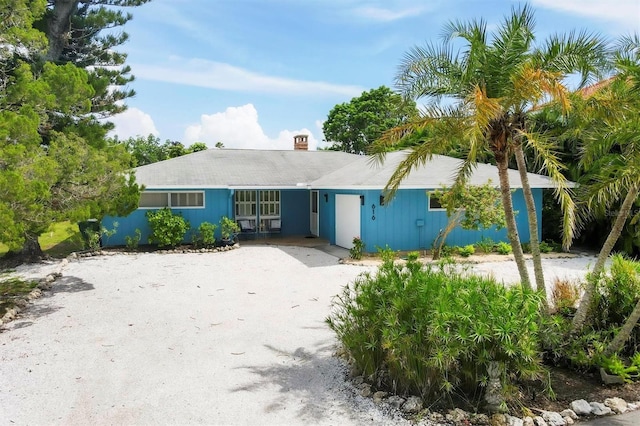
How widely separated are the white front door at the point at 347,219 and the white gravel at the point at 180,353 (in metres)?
3.44

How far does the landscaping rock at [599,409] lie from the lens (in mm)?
4777

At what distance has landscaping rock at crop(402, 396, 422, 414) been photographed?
4.72 meters

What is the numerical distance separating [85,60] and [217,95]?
8474 millimetres

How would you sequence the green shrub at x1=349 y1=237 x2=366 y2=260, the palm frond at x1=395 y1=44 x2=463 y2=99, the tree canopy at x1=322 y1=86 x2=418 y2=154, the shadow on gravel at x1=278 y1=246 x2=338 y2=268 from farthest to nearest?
1. the tree canopy at x1=322 y1=86 x2=418 y2=154
2. the green shrub at x1=349 y1=237 x2=366 y2=260
3. the shadow on gravel at x1=278 y1=246 x2=338 y2=268
4. the palm frond at x1=395 y1=44 x2=463 y2=99

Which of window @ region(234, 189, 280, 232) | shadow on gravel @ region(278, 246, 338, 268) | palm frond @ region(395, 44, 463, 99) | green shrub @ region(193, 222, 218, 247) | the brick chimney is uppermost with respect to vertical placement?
the brick chimney

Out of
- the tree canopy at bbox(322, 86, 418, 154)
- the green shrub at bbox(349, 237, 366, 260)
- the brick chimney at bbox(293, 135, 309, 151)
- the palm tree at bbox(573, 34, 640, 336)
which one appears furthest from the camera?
the tree canopy at bbox(322, 86, 418, 154)

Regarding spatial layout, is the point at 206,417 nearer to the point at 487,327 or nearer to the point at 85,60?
the point at 487,327

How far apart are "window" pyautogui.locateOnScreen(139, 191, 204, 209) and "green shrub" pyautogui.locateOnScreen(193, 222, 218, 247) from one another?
1047 millimetres

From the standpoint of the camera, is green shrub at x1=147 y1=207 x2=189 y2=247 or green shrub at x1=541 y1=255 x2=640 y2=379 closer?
green shrub at x1=541 y1=255 x2=640 y2=379

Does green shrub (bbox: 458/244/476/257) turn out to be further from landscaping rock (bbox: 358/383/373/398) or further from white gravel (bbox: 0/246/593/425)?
landscaping rock (bbox: 358/383/373/398)

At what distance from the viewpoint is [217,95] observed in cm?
2466

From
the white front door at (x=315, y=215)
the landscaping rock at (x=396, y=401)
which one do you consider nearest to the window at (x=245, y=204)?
the white front door at (x=315, y=215)

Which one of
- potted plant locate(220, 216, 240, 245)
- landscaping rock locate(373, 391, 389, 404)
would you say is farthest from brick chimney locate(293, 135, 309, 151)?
landscaping rock locate(373, 391, 389, 404)

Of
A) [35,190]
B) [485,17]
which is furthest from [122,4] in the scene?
[485,17]
